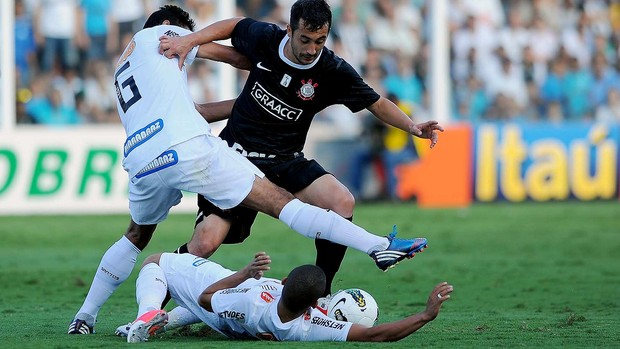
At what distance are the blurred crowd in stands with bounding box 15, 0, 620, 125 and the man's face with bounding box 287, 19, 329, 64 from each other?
33.4 ft

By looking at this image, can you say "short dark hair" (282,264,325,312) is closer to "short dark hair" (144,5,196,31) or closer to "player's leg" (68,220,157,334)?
"player's leg" (68,220,157,334)

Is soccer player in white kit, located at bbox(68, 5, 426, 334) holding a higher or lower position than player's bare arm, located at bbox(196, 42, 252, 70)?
lower

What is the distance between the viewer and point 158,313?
20.4ft

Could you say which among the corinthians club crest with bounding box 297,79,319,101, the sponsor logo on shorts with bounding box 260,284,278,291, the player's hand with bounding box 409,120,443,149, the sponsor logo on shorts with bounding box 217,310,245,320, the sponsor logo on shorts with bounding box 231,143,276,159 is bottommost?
the sponsor logo on shorts with bounding box 217,310,245,320

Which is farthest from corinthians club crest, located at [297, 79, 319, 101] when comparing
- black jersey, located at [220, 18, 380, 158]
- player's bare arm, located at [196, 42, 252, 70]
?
player's bare arm, located at [196, 42, 252, 70]

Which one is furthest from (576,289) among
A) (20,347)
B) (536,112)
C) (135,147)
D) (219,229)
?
(536,112)

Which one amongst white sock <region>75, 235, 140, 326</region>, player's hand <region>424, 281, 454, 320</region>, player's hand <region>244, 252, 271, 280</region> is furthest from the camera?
white sock <region>75, 235, 140, 326</region>

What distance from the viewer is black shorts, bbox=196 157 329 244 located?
24.5 feet

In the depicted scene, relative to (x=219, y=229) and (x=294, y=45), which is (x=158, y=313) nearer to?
(x=219, y=229)

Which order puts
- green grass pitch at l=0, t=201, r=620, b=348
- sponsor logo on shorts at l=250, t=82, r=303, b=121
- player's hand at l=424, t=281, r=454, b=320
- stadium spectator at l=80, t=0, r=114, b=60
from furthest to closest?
stadium spectator at l=80, t=0, r=114, b=60 → sponsor logo on shorts at l=250, t=82, r=303, b=121 → green grass pitch at l=0, t=201, r=620, b=348 → player's hand at l=424, t=281, r=454, b=320

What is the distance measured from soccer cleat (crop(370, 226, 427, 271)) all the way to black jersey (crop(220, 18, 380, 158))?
1315 mm

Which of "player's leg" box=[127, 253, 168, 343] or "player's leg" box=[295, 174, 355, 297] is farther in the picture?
"player's leg" box=[295, 174, 355, 297]

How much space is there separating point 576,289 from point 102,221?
25.9 feet

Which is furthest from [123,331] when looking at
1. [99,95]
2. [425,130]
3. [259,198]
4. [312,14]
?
[99,95]
